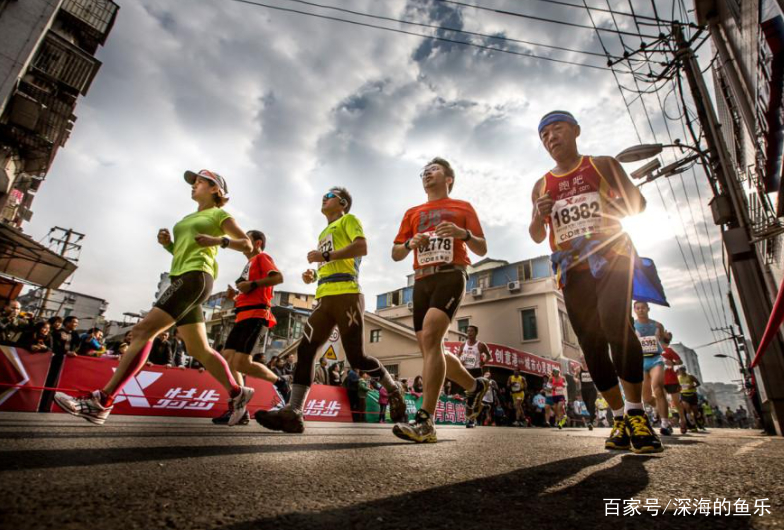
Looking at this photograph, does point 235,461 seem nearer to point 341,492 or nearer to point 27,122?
point 341,492

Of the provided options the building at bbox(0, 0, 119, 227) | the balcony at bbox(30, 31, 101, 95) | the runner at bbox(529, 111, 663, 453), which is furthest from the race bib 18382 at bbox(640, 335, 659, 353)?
the balcony at bbox(30, 31, 101, 95)

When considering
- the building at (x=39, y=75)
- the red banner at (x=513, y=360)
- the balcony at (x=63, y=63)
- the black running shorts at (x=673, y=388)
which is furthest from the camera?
the red banner at (x=513, y=360)

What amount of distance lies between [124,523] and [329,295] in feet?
9.88

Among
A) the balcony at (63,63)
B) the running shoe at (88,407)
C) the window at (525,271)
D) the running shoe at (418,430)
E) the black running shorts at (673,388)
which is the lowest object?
the running shoe at (418,430)

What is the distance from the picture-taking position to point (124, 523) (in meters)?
0.80

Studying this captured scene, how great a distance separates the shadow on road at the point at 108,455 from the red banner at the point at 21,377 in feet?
19.7

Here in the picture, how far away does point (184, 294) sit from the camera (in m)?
3.27

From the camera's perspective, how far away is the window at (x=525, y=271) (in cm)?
3019

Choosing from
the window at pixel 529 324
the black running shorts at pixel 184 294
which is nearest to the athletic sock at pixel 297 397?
the black running shorts at pixel 184 294

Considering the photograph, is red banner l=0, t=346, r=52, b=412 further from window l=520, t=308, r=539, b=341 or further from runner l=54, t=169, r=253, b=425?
window l=520, t=308, r=539, b=341

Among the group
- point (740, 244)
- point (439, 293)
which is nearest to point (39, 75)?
point (439, 293)

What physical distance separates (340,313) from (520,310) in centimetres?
2762

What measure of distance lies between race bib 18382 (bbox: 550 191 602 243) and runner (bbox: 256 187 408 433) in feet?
5.61

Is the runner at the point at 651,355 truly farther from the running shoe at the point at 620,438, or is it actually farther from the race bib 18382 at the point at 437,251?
the race bib 18382 at the point at 437,251
